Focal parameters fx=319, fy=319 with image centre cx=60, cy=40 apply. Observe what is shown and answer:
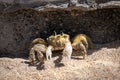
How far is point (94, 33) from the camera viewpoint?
130 inches

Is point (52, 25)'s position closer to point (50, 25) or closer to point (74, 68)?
point (50, 25)

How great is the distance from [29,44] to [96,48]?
2.30 ft

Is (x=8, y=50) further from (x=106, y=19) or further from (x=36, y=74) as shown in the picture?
(x=106, y=19)

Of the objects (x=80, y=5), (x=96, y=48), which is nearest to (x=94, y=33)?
(x=96, y=48)

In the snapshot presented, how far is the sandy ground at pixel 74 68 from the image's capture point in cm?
276

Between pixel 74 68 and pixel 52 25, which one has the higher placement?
pixel 52 25

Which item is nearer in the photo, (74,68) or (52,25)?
(74,68)

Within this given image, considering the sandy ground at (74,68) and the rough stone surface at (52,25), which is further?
the rough stone surface at (52,25)

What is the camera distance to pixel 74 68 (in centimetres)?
288

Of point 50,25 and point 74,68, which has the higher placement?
point 50,25

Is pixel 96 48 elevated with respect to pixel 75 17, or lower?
lower

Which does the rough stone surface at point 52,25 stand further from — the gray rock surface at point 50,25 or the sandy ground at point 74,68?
the sandy ground at point 74,68

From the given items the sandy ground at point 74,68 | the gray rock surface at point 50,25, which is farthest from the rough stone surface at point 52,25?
the sandy ground at point 74,68

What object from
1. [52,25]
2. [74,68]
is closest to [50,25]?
[52,25]
